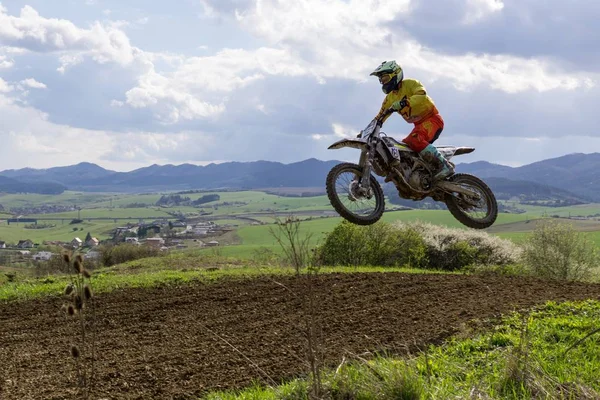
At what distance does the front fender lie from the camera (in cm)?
709

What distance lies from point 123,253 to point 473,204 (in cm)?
3038

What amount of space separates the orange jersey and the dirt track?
270 centimetres

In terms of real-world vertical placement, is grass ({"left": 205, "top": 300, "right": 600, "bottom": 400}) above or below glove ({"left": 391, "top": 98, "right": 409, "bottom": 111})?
below

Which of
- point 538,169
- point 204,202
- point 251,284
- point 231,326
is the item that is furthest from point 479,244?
point 538,169

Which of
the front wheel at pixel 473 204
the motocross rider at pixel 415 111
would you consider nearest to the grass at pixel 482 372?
the front wheel at pixel 473 204

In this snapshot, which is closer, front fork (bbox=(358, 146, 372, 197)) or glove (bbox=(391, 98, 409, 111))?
glove (bbox=(391, 98, 409, 111))

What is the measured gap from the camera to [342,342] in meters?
11.6

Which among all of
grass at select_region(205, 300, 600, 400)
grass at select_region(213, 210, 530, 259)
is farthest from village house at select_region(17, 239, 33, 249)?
grass at select_region(205, 300, 600, 400)

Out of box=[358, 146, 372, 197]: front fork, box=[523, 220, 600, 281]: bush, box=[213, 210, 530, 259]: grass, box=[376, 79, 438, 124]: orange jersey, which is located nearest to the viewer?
box=[376, 79, 438, 124]: orange jersey

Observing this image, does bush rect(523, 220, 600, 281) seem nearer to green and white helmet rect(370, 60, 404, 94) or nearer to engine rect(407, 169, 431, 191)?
engine rect(407, 169, 431, 191)

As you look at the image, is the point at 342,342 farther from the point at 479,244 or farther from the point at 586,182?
the point at 586,182

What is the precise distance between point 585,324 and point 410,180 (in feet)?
21.5

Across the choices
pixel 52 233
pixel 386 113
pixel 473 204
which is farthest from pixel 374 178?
Answer: pixel 52 233

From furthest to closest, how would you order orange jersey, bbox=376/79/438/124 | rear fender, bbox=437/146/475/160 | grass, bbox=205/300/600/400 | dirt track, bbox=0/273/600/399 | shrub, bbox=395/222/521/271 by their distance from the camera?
1. shrub, bbox=395/222/521/271
2. dirt track, bbox=0/273/600/399
3. rear fender, bbox=437/146/475/160
4. orange jersey, bbox=376/79/438/124
5. grass, bbox=205/300/600/400
